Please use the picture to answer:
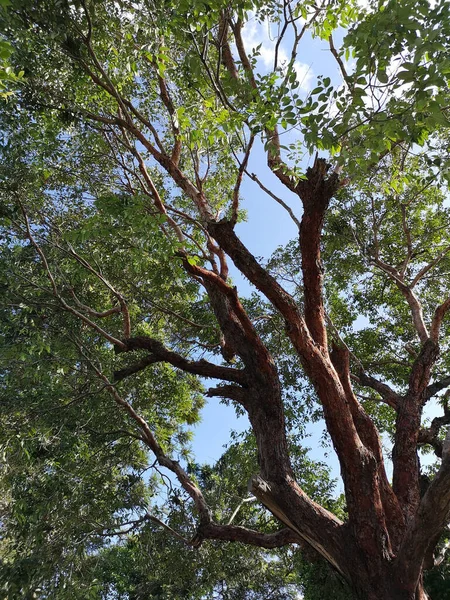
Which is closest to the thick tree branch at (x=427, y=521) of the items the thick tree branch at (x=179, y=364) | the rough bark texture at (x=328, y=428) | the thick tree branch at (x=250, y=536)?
the rough bark texture at (x=328, y=428)

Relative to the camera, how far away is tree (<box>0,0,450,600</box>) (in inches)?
141

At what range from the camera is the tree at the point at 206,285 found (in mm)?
3572

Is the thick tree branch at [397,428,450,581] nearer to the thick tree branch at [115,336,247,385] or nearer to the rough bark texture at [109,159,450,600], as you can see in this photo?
the rough bark texture at [109,159,450,600]

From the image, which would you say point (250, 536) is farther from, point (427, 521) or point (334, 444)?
point (427, 521)

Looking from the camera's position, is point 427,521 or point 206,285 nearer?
point 427,521

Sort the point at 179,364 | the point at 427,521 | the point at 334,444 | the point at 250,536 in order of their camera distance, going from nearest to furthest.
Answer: the point at 427,521 < the point at 334,444 < the point at 250,536 < the point at 179,364

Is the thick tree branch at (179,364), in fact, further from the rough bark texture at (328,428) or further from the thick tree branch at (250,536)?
the thick tree branch at (250,536)

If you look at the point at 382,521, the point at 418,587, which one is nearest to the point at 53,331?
the point at 382,521

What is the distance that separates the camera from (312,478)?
8555mm

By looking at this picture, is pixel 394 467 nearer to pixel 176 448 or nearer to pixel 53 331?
pixel 53 331

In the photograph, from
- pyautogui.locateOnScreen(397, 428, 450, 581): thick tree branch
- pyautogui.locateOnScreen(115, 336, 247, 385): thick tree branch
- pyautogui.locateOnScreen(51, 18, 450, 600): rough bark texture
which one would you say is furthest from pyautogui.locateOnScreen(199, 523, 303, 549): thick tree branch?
pyautogui.locateOnScreen(115, 336, 247, 385): thick tree branch

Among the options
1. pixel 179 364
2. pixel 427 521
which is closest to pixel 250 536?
pixel 179 364

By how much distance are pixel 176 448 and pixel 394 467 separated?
18.5 feet

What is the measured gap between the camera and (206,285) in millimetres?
5633
